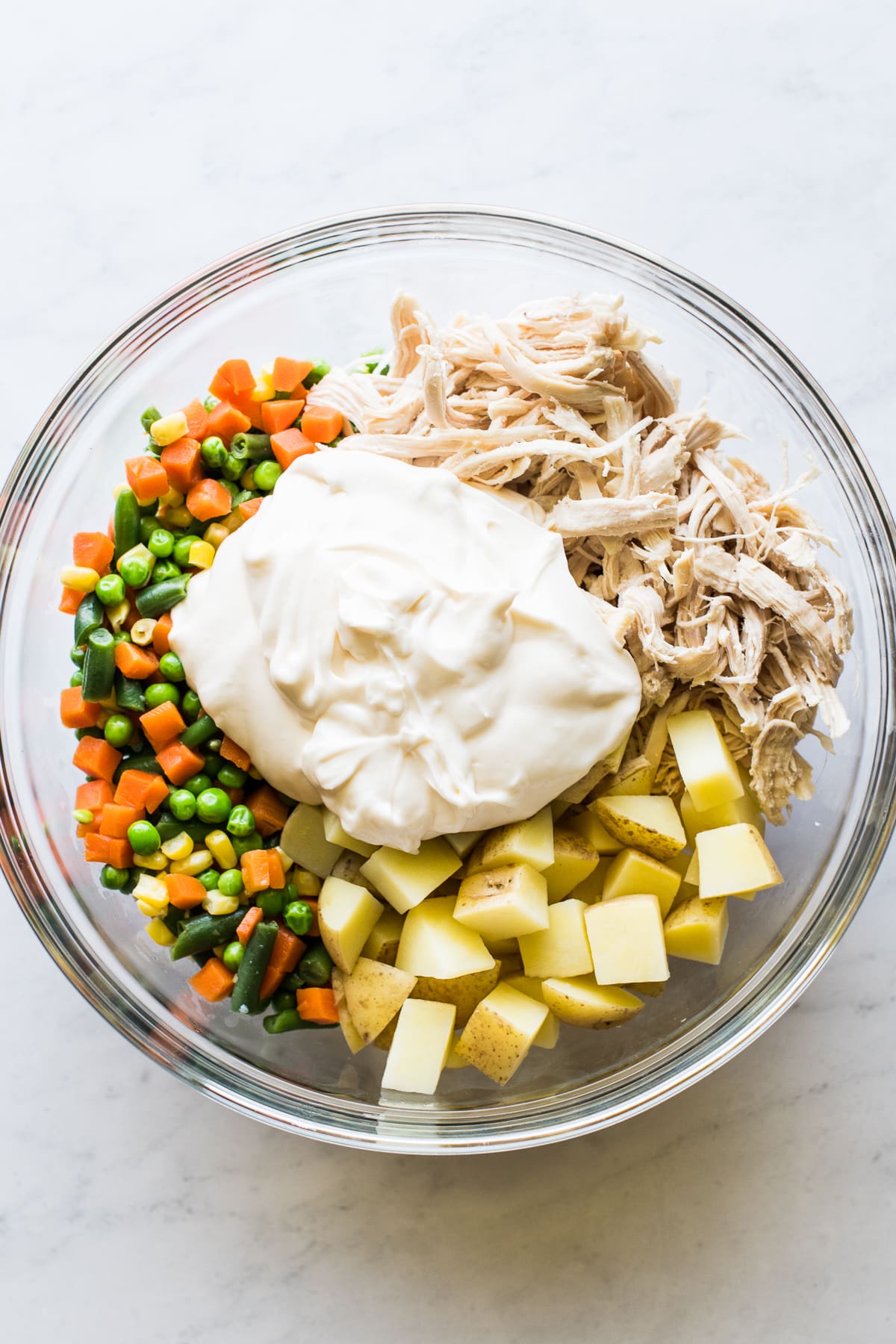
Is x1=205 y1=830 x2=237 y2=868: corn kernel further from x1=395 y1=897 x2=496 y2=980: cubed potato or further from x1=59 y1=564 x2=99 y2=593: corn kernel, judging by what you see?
x1=59 y1=564 x2=99 y2=593: corn kernel

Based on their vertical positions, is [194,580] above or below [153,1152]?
above

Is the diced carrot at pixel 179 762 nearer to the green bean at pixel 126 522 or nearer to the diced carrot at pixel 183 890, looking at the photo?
the diced carrot at pixel 183 890

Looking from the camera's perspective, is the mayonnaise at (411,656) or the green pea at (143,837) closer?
the mayonnaise at (411,656)

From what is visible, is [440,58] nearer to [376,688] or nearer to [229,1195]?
[376,688]

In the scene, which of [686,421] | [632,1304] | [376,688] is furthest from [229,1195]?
[686,421]

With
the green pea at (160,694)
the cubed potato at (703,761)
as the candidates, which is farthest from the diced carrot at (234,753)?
the cubed potato at (703,761)

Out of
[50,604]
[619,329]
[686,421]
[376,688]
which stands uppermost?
[619,329]

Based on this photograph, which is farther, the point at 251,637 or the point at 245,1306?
the point at 245,1306
